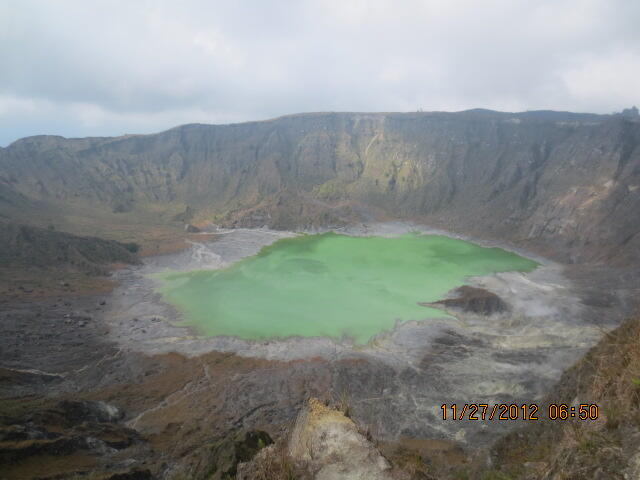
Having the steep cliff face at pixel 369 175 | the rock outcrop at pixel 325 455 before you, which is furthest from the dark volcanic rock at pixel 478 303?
the rock outcrop at pixel 325 455

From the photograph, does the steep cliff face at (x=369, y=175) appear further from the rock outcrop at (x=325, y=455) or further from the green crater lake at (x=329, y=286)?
the rock outcrop at (x=325, y=455)

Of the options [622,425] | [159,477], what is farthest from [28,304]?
[622,425]

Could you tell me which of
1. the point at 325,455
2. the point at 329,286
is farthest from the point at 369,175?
the point at 325,455

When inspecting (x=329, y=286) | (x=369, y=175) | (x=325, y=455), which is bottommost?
(x=329, y=286)

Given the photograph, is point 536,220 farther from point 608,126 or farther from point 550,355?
point 550,355

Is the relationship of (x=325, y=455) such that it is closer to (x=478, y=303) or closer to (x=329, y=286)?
(x=478, y=303)

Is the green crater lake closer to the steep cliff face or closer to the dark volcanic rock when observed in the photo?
the dark volcanic rock
